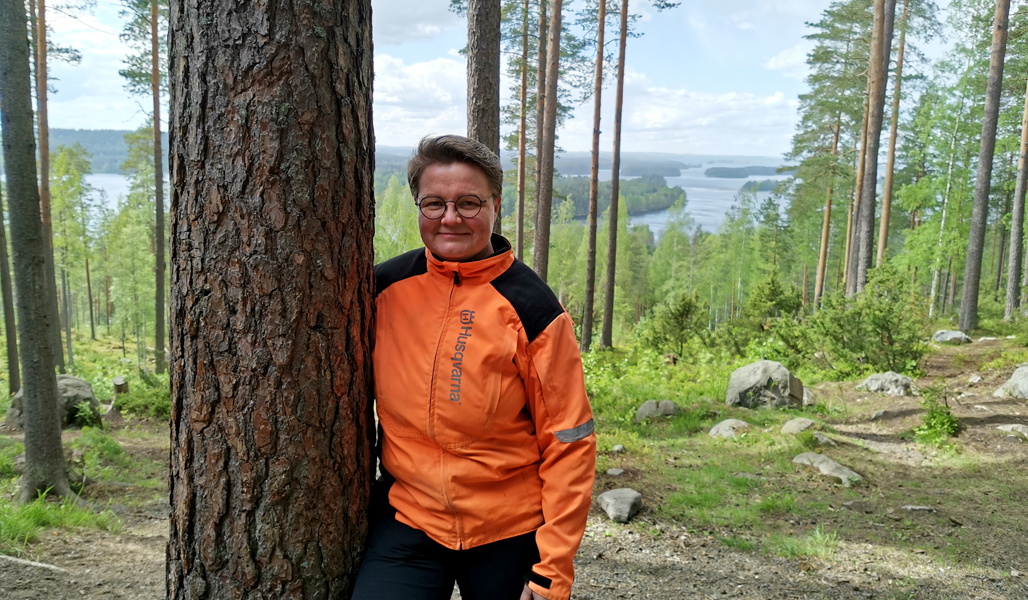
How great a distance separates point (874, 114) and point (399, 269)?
1459 centimetres

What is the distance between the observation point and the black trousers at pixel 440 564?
180 cm

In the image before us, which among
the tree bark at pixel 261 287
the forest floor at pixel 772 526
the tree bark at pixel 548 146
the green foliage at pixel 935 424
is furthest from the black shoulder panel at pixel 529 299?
the tree bark at pixel 548 146

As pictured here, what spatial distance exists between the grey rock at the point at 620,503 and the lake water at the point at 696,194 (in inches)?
1311

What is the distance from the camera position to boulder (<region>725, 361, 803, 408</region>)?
27.5 ft

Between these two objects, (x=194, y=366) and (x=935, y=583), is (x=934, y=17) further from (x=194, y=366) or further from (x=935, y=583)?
→ (x=194, y=366)

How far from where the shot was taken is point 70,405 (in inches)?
340

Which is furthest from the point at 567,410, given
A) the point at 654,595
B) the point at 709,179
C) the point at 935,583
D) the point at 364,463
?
the point at 709,179

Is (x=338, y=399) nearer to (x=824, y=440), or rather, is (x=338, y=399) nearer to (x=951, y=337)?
(x=824, y=440)

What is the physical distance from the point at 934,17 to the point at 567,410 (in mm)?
23224

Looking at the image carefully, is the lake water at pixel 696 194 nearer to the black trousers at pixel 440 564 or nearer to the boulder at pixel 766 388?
the boulder at pixel 766 388

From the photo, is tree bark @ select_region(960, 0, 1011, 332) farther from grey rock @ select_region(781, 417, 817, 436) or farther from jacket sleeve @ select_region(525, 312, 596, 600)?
jacket sleeve @ select_region(525, 312, 596, 600)

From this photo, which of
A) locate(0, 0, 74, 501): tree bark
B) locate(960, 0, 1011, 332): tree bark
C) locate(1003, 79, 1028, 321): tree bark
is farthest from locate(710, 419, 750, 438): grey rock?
locate(1003, 79, 1028, 321): tree bark

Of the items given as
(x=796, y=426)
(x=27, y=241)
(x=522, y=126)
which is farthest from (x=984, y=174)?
(x=27, y=241)

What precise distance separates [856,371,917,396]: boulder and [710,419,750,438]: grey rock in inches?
107
